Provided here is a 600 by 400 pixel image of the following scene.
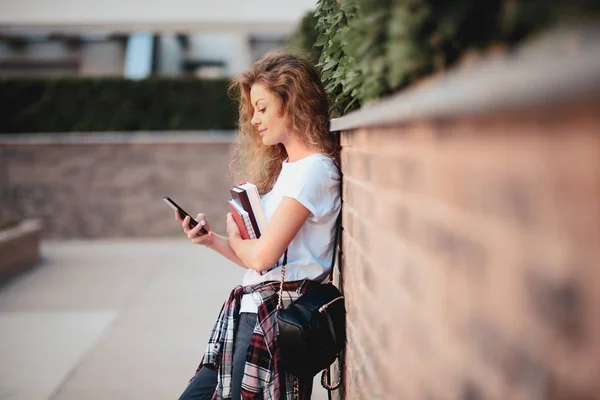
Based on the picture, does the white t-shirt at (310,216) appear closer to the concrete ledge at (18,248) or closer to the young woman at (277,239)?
the young woman at (277,239)

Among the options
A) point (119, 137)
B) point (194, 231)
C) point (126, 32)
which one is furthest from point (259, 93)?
point (126, 32)

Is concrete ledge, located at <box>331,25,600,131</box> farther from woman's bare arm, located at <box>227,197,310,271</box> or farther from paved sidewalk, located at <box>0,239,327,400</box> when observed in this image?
paved sidewalk, located at <box>0,239,327,400</box>

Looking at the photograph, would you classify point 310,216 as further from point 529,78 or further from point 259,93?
point 529,78

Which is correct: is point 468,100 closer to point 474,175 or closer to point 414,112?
point 474,175

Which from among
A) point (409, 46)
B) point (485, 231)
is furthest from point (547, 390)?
point (409, 46)

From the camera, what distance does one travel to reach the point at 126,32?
1436cm

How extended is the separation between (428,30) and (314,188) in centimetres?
130

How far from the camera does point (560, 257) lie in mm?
729

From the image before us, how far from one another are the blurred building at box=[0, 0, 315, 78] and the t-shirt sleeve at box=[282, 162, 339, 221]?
447 inches

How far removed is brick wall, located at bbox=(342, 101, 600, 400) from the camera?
27.5 inches

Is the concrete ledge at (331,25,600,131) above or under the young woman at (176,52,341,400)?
above

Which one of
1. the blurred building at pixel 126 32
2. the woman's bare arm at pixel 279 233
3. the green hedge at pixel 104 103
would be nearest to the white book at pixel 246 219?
the woman's bare arm at pixel 279 233

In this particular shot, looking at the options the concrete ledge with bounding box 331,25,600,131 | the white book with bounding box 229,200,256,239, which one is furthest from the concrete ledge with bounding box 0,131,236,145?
the concrete ledge with bounding box 331,25,600,131

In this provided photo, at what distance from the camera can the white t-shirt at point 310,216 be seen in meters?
2.42
